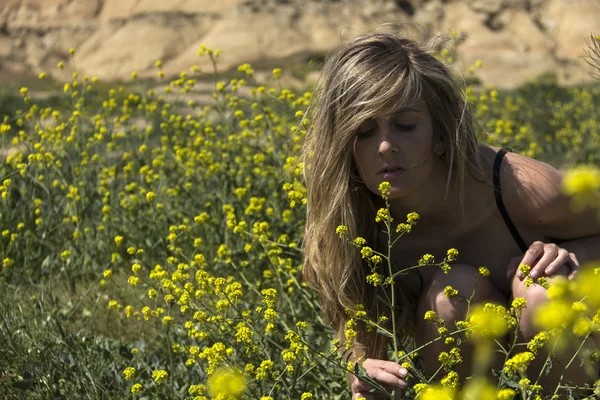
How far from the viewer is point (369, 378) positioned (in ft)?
6.65

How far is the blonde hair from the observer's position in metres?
2.40

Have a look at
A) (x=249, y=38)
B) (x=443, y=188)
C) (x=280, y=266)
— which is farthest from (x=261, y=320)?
(x=249, y=38)

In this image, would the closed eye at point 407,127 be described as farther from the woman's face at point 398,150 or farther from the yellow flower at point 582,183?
the yellow flower at point 582,183

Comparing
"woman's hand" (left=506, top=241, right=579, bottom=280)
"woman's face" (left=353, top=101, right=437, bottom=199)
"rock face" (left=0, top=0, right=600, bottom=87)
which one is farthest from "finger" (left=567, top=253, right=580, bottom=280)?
"rock face" (left=0, top=0, right=600, bottom=87)

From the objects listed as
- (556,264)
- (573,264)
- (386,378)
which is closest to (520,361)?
(386,378)

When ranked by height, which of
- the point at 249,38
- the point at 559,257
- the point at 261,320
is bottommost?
the point at 249,38

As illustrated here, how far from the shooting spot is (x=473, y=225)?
2.57m

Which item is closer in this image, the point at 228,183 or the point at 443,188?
the point at 443,188

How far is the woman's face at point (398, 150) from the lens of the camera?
2334 millimetres

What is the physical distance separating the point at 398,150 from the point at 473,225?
407mm

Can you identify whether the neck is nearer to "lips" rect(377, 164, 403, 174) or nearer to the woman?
the woman

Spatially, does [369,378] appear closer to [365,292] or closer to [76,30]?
[365,292]

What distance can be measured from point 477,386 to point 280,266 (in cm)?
176

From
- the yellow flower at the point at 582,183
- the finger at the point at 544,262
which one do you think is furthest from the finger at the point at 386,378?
the yellow flower at the point at 582,183
